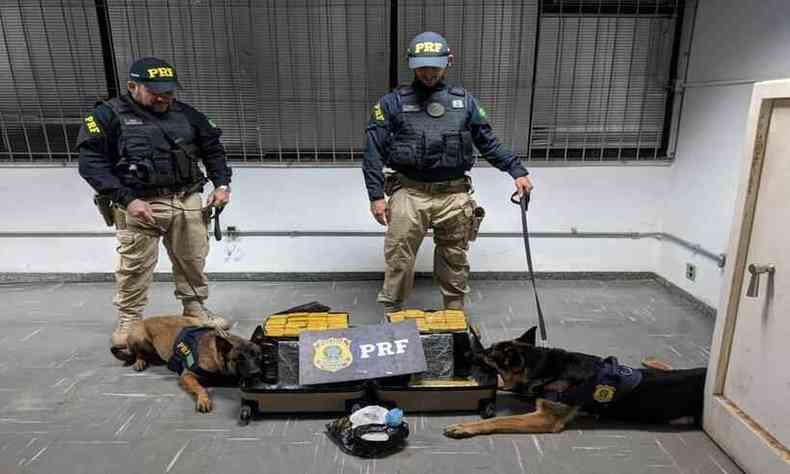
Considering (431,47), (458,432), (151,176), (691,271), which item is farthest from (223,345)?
(691,271)

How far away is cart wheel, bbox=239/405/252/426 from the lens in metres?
2.07

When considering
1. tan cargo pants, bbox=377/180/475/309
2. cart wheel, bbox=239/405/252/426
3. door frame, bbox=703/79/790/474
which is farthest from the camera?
tan cargo pants, bbox=377/180/475/309

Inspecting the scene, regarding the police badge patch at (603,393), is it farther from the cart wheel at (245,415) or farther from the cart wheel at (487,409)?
the cart wheel at (245,415)

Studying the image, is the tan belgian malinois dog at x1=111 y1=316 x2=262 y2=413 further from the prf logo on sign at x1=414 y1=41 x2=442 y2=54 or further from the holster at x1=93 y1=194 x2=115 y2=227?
the prf logo on sign at x1=414 y1=41 x2=442 y2=54

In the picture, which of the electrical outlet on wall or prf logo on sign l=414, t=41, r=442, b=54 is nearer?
prf logo on sign l=414, t=41, r=442, b=54

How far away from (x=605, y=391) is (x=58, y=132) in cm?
377

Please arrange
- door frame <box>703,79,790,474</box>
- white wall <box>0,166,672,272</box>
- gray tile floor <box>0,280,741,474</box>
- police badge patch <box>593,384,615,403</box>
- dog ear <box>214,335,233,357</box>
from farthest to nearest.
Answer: white wall <box>0,166,672,272</box>
dog ear <box>214,335,233,357</box>
police badge patch <box>593,384,615,403</box>
gray tile floor <box>0,280,741,474</box>
door frame <box>703,79,790,474</box>

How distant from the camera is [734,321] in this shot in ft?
6.21

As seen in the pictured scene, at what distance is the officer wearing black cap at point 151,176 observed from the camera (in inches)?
95.8

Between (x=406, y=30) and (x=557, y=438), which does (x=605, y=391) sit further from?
(x=406, y=30)

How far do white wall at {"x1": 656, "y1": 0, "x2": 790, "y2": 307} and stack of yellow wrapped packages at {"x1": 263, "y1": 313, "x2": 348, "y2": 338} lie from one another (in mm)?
2341

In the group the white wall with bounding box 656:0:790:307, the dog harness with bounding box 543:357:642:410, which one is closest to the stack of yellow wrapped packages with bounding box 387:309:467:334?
the dog harness with bounding box 543:357:642:410

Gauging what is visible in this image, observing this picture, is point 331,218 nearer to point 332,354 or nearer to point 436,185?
point 436,185

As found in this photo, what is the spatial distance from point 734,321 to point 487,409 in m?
1.00
